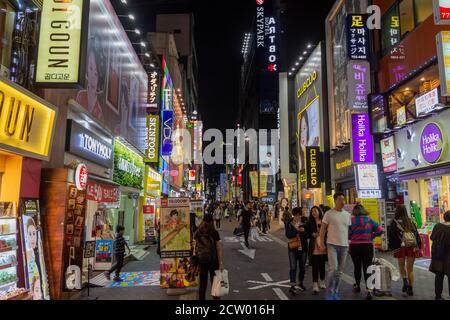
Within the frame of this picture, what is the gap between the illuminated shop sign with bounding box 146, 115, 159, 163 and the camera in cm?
2017

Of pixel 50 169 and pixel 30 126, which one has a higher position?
pixel 30 126

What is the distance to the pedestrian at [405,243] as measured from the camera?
7.89 meters

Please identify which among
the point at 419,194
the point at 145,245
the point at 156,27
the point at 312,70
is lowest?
the point at 145,245

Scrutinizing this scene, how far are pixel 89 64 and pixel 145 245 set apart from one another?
9.85 meters

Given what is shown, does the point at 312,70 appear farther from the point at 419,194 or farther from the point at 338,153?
the point at 419,194

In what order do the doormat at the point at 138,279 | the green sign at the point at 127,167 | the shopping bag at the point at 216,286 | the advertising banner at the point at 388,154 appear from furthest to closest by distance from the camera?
the advertising banner at the point at 388,154 → the green sign at the point at 127,167 → the doormat at the point at 138,279 → the shopping bag at the point at 216,286

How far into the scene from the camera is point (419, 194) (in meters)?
15.3

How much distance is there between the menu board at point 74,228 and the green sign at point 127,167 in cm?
552

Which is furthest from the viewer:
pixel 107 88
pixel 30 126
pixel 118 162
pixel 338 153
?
pixel 338 153

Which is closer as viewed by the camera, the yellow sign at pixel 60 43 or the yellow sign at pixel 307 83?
the yellow sign at pixel 60 43

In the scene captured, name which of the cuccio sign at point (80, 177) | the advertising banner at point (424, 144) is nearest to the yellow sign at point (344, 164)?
the advertising banner at point (424, 144)

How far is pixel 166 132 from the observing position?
85.1 feet

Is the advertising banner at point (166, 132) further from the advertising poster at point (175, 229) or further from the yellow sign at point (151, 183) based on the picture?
the advertising poster at point (175, 229)
